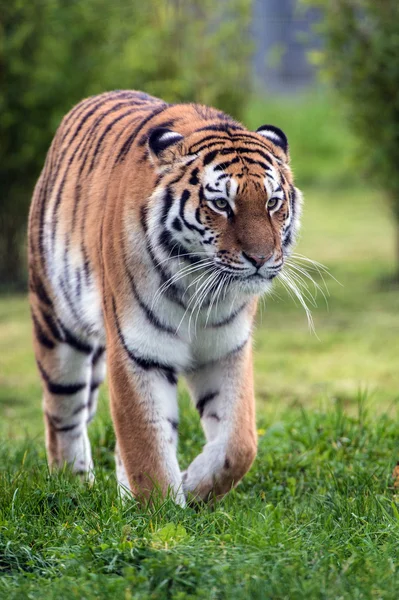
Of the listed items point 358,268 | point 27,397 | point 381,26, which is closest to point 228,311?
point 27,397

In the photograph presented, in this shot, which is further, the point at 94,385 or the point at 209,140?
the point at 94,385

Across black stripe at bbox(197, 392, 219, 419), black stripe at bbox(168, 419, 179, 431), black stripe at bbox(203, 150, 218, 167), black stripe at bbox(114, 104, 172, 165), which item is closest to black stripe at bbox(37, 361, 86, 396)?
black stripe at bbox(197, 392, 219, 419)

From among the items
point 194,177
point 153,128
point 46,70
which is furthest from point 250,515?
point 46,70

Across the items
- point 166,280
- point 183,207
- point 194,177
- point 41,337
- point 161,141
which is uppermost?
point 161,141

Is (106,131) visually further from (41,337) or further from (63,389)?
(63,389)

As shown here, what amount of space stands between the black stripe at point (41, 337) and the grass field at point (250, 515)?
1.62 ft

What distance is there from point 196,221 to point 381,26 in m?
5.74

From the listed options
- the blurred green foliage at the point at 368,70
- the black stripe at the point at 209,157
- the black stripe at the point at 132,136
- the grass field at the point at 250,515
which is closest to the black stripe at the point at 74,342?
the grass field at the point at 250,515

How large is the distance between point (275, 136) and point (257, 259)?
0.65 meters

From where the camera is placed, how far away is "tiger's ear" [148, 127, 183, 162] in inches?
136

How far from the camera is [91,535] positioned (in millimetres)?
2941

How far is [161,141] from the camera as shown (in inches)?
136

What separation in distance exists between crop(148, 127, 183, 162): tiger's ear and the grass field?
1.18 m

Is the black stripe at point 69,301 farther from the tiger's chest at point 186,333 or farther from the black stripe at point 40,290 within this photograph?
the tiger's chest at point 186,333
